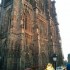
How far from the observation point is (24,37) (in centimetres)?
2650

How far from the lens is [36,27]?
29.4 meters

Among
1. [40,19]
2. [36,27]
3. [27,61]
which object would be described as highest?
[40,19]

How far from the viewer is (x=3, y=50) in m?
28.2

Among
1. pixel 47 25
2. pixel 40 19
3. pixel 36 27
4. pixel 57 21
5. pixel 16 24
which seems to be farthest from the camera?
pixel 57 21

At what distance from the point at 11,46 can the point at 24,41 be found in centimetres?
249

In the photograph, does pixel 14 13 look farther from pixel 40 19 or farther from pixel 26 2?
pixel 40 19

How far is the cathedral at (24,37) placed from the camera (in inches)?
973

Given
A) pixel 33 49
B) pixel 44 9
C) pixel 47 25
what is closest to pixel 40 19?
pixel 47 25

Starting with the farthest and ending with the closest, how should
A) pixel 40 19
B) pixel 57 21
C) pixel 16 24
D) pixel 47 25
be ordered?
pixel 57 21 < pixel 47 25 < pixel 40 19 < pixel 16 24

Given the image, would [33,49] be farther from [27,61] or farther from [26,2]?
[26,2]

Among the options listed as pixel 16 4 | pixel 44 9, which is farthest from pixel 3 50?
pixel 44 9

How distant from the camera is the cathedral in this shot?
2470cm

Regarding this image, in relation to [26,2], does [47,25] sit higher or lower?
lower

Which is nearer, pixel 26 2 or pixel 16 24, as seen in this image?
pixel 16 24
